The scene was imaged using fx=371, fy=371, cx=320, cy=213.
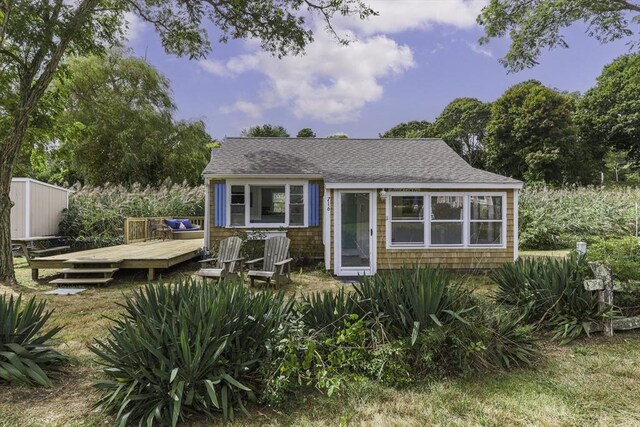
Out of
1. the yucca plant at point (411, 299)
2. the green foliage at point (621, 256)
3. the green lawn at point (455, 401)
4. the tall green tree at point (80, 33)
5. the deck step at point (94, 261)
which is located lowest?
the green lawn at point (455, 401)

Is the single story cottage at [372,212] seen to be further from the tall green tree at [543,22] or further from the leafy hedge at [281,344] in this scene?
the leafy hedge at [281,344]

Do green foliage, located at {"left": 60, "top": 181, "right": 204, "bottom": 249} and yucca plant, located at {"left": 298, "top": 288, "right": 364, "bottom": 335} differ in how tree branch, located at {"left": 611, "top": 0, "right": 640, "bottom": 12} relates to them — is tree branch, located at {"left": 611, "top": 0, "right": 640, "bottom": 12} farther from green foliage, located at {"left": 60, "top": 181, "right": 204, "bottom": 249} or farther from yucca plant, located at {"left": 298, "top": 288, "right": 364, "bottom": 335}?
green foliage, located at {"left": 60, "top": 181, "right": 204, "bottom": 249}

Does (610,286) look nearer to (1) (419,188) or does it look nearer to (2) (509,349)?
(2) (509,349)

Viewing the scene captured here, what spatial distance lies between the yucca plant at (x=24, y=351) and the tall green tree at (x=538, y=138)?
27146 millimetres

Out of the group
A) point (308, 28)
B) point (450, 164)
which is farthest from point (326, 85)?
point (450, 164)

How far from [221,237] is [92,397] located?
7396 millimetres

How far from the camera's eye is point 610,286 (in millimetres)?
4449

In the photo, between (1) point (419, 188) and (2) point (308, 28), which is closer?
(1) point (419, 188)

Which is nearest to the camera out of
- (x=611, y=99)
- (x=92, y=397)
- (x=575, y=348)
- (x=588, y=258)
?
(x=92, y=397)

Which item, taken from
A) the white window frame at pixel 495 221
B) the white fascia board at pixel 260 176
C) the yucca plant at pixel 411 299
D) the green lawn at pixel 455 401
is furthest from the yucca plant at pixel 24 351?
the white window frame at pixel 495 221

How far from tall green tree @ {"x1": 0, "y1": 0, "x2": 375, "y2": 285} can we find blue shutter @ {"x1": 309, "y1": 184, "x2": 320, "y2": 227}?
3.74 m

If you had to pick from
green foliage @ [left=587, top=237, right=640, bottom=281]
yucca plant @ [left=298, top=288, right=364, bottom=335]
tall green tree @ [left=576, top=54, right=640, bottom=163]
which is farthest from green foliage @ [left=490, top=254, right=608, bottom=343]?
tall green tree @ [left=576, top=54, right=640, bottom=163]

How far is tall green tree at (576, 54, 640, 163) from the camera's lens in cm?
2645

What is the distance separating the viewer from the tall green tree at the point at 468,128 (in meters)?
33.8
